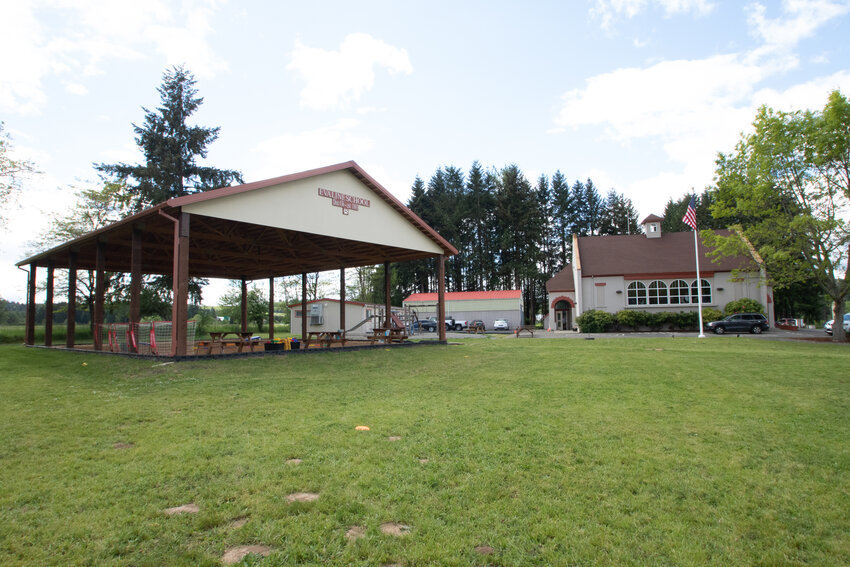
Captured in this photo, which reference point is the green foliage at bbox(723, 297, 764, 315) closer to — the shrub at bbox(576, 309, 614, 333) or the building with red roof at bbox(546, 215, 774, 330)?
the building with red roof at bbox(546, 215, 774, 330)

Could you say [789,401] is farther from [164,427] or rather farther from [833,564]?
[164,427]

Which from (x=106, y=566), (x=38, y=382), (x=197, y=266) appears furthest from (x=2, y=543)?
(x=197, y=266)

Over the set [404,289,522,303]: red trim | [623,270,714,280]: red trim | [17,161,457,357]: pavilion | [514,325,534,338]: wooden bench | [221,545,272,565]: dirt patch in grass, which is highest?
[17,161,457,357]: pavilion

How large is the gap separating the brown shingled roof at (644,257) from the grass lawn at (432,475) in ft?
94.9

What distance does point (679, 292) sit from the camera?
112ft

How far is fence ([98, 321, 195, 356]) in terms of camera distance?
12.7m

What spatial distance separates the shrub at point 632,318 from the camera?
3241cm

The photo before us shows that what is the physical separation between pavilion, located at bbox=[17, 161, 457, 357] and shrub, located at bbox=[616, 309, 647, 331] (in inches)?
719

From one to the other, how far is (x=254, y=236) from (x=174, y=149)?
1884cm

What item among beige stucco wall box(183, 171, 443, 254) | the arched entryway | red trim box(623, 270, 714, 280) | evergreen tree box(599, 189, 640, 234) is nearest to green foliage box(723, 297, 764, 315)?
red trim box(623, 270, 714, 280)

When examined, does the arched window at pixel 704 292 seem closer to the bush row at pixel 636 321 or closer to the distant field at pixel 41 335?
the bush row at pixel 636 321

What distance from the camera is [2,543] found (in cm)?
266

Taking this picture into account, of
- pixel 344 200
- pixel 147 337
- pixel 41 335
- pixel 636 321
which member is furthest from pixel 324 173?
pixel 636 321

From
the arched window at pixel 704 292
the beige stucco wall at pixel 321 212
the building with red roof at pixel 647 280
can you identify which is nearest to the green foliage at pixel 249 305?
the building with red roof at pixel 647 280
